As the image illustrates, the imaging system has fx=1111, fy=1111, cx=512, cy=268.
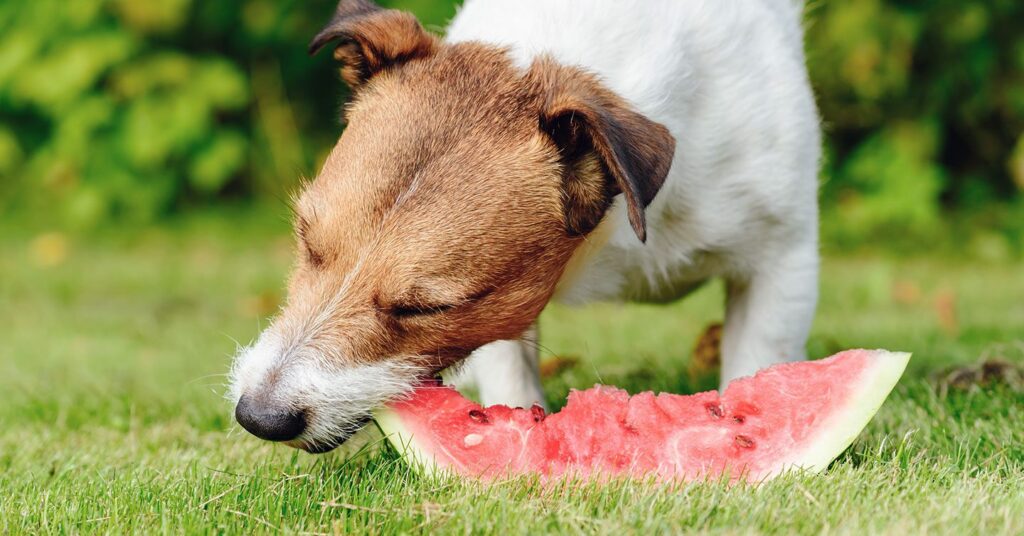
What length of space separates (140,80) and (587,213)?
721cm

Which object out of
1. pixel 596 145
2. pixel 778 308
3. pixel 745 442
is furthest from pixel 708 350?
pixel 596 145

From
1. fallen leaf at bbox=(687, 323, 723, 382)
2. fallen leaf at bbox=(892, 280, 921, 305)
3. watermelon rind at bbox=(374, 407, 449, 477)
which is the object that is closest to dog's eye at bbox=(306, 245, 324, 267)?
watermelon rind at bbox=(374, 407, 449, 477)

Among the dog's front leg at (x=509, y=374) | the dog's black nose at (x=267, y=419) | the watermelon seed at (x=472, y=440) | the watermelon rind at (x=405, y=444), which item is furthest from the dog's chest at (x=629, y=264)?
the dog's black nose at (x=267, y=419)

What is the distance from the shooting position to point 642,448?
300cm

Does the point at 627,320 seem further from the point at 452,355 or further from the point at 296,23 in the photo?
the point at 296,23

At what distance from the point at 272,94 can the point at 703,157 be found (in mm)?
7631

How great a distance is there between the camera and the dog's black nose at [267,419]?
2.79 m

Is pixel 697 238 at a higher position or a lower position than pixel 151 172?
higher

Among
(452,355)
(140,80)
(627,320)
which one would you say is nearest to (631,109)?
(452,355)

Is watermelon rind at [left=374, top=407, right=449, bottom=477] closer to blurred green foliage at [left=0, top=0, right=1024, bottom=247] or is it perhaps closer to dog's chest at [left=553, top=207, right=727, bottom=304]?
dog's chest at [left=553, top=207, right=727, bottom=304]

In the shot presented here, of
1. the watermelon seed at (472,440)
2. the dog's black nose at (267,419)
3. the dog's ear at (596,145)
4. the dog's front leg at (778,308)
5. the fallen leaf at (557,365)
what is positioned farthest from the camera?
the fallen leaf at (557,365)

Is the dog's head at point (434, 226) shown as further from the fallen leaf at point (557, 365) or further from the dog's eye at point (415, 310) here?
the fallen leaf at point (557, 365)

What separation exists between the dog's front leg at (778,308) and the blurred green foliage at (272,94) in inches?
212

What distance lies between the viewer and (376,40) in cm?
345
